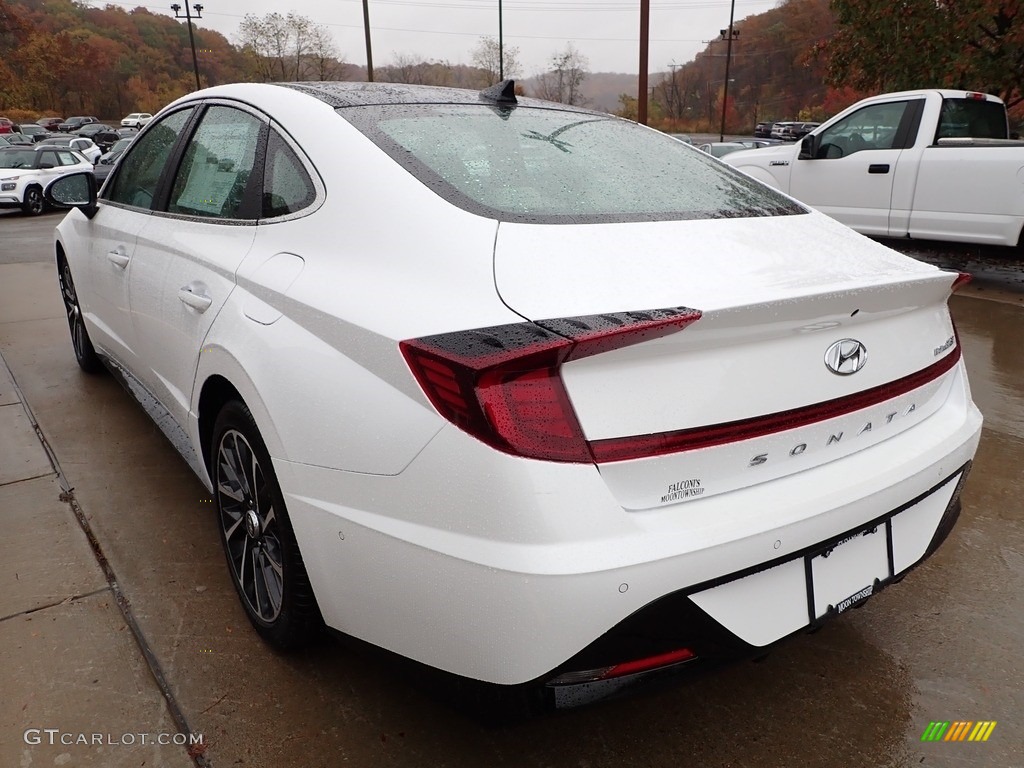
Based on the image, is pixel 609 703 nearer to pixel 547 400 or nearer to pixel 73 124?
pixel 547 400

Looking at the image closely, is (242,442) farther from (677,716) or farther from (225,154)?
(677,716)

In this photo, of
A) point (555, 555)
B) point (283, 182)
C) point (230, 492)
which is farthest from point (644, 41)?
point (555, 555)

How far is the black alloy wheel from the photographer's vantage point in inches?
175

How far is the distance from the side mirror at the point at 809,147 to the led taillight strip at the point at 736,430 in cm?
685

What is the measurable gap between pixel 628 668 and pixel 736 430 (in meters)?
0.50

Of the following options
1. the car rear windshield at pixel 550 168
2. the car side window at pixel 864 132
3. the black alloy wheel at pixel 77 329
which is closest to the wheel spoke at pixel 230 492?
the car rear windshield at pixel 550 168

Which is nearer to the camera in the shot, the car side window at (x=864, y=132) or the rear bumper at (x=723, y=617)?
the rear bumper at (x=723, y=617)

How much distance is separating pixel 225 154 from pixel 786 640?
219cm

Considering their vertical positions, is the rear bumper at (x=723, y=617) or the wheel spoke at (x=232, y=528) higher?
the rear bumper at (x=723, y=617)

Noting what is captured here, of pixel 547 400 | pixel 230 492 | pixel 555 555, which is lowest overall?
pixel 230 492

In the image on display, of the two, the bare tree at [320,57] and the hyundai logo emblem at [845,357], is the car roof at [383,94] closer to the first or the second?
the hyundai logo emblem at [845,357]

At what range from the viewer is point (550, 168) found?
211 centimetres

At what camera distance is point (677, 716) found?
200cm
